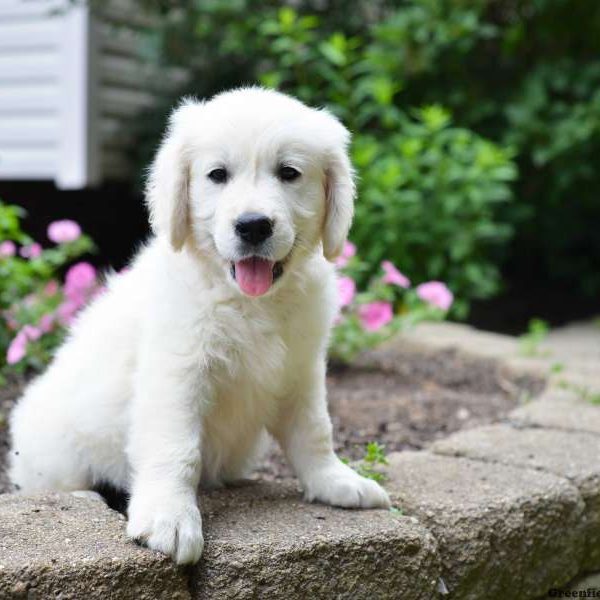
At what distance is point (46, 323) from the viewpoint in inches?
164

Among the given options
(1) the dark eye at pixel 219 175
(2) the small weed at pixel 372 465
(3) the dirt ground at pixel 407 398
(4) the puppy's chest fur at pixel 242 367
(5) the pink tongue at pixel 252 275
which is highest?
(1) the dark eye at pixel 219 175

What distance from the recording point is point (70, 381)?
2.68 metres

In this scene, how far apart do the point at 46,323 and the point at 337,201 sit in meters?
2.03

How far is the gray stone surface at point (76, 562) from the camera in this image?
1.93 m

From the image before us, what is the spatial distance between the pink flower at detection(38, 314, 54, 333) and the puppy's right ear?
1757mm

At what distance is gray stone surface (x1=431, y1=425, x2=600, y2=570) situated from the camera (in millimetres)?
2910

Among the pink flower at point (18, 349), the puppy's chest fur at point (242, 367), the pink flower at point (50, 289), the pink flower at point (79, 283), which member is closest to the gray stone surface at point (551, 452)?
the puppy's chest fur at point (242, 367)

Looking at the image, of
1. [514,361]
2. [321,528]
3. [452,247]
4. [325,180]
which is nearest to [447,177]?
[452,247]

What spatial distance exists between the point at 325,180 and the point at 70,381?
0.92 meters

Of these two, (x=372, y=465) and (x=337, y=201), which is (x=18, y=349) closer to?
(x=372, y=465)

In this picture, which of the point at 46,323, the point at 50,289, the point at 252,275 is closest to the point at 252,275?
the point at 252,275

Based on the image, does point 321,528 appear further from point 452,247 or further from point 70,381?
point 452,247

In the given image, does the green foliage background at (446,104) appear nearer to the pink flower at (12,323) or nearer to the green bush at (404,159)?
the green bush at (404,159)

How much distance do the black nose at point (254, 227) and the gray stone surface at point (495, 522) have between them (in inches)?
33.8
